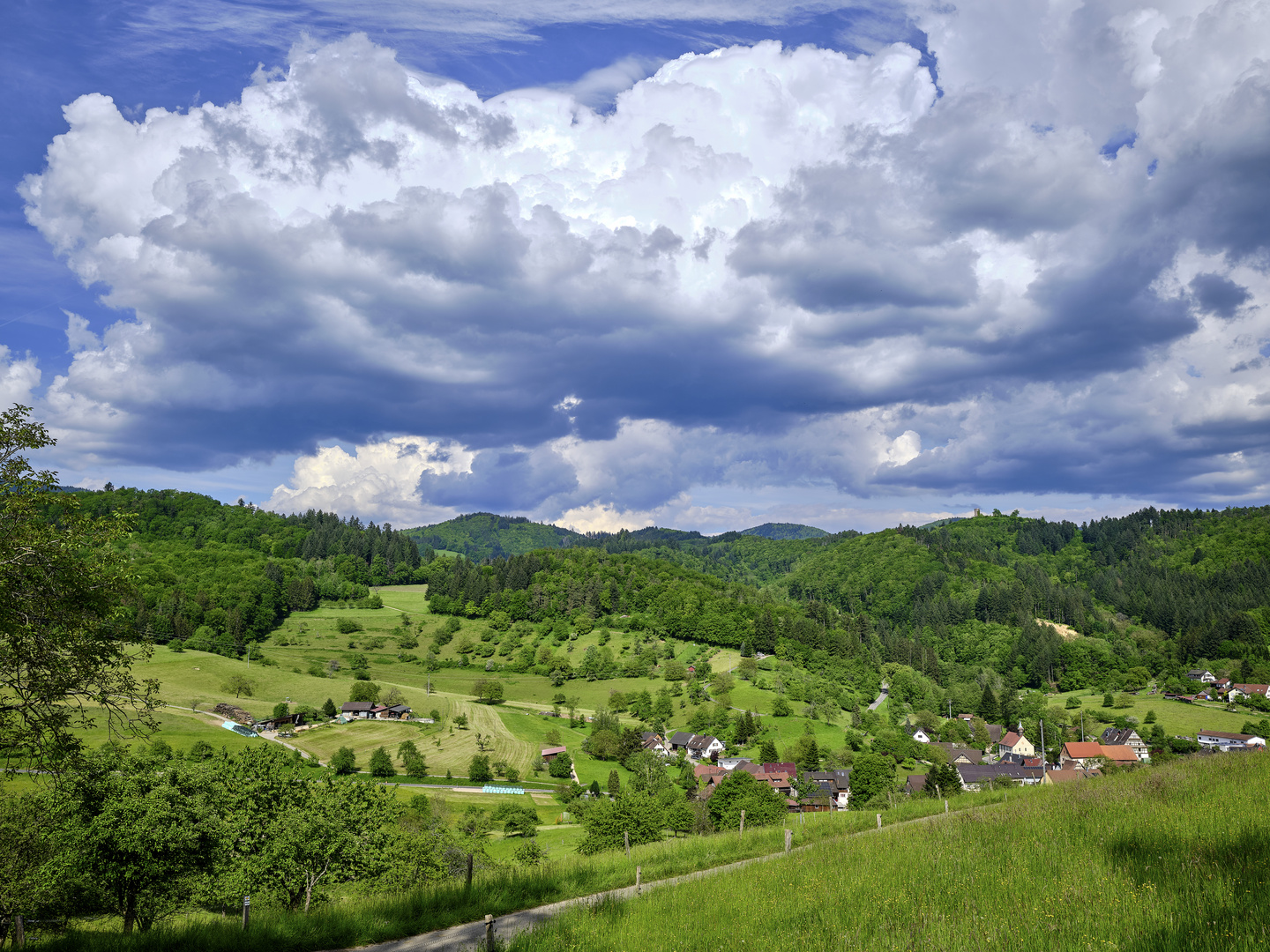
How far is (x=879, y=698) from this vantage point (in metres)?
160

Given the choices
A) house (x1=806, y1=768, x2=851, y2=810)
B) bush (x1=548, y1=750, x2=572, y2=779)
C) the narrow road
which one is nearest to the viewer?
the narrow road

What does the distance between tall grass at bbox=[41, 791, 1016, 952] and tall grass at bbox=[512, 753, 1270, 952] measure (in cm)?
366

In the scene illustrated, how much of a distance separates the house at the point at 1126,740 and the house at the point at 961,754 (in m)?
20.2

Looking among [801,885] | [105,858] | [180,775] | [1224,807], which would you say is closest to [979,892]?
[801,885]

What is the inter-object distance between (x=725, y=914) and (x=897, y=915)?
281 cm

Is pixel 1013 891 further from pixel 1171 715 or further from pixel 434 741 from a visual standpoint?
pixel 1171 715

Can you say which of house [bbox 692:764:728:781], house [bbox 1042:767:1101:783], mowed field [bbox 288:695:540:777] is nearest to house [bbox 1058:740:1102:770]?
house [bbox 1042:767:1101:783]

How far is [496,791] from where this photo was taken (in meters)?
88.0

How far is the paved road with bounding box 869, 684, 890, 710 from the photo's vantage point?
147962 millimetres

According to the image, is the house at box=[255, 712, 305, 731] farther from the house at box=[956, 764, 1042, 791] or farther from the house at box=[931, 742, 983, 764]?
the house at box=[931, 742, 983, 764]

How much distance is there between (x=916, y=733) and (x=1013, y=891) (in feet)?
470

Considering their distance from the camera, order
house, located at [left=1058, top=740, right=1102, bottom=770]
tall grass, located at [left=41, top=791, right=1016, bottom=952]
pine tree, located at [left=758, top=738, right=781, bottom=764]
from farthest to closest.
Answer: pine tree, located at [left=758, top=738, right=781, bottom=764]
house, located at [left=1058, top=740, right=1102, bottom=770]
tall grass, located at [left=41, top=791, right=1016, bottom=952]

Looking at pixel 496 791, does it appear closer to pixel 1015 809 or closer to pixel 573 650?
pixel 1015 809

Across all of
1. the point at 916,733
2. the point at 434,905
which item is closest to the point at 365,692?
the point at 916,733
